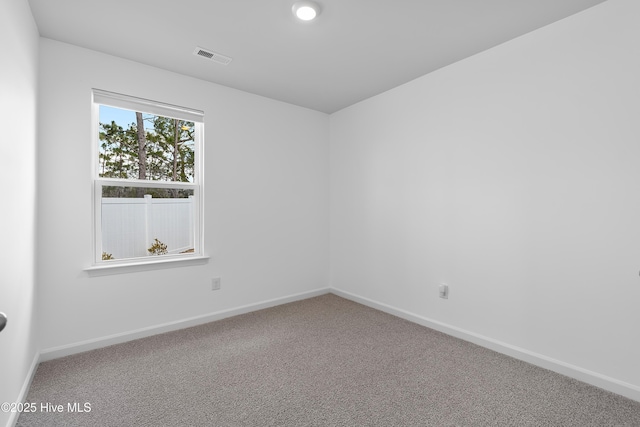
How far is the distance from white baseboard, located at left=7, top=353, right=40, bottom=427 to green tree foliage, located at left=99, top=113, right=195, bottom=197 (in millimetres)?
1301

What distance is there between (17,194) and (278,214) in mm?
2299

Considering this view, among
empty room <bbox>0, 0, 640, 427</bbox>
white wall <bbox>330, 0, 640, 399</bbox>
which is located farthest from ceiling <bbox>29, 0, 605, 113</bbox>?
white wall <bbox>330, 0, 640, 399</bbox>

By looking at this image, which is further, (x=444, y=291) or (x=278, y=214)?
(x=278, y=214)

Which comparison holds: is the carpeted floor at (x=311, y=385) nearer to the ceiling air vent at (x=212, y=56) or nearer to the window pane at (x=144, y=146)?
the window pane at (x=144, y=146)

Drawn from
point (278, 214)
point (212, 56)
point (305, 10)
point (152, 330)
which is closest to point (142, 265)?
point (152, 330)

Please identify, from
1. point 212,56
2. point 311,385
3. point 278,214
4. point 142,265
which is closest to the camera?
point 311,385

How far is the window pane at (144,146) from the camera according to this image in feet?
8.84

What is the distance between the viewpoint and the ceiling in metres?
→ 1.99

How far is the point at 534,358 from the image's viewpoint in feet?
7.47

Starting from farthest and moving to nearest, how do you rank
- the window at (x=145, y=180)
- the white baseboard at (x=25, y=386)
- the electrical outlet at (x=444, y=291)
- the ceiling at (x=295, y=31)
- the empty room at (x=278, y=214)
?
the electrical outlet at (x=444, y=291) < the window at (x=145, y=180) < the ceiling at (x=295, y=31) < the empty room at (x=278, y=214) < the white baseboard at (x=25, y=386)

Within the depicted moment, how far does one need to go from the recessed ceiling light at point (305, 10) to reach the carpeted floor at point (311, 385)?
7.95 ft

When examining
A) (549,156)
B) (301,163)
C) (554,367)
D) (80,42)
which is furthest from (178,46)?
(554,367)

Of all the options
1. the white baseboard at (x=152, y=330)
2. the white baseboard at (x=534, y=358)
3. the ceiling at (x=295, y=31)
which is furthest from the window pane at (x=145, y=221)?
the white baseboard at (x=534, y=358)

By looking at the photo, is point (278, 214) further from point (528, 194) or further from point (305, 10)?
point (528, 194)
